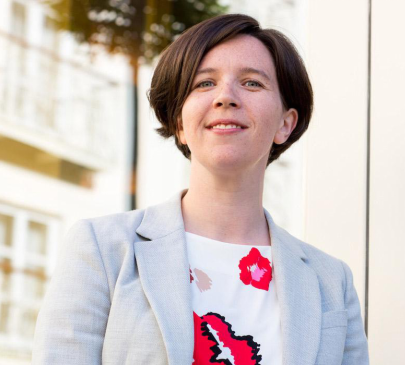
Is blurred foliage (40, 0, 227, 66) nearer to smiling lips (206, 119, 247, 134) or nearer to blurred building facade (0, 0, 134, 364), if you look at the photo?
blurred building facade (0, 0, 134, 364)

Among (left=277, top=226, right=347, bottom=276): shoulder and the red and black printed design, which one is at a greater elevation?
(left=277, top=226, right=347, bottom=276): shoulder

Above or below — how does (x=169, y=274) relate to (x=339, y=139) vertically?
below

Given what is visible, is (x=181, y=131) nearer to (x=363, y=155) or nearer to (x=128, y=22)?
(x=363, y=155)

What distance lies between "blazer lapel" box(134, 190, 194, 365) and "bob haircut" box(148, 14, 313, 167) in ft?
0.77

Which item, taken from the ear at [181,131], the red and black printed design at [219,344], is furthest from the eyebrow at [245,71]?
the red and black printed design at [219,344]

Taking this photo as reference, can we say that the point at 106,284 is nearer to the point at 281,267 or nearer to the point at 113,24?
the point at 281,267

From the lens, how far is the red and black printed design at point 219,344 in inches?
68.3

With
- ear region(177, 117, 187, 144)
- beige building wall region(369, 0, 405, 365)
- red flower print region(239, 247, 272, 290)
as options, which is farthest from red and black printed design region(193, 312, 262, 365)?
beige building wall region(369, 0, 405, 365)

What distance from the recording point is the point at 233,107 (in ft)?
6.01

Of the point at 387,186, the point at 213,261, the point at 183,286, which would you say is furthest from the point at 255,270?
the point at 387,186

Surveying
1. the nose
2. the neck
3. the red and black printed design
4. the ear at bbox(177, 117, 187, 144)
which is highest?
the nose

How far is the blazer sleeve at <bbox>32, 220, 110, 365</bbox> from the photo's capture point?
165 centimetres

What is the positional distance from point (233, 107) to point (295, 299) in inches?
17.9

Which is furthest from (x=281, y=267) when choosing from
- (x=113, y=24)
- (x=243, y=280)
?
(x=113, y=24)
